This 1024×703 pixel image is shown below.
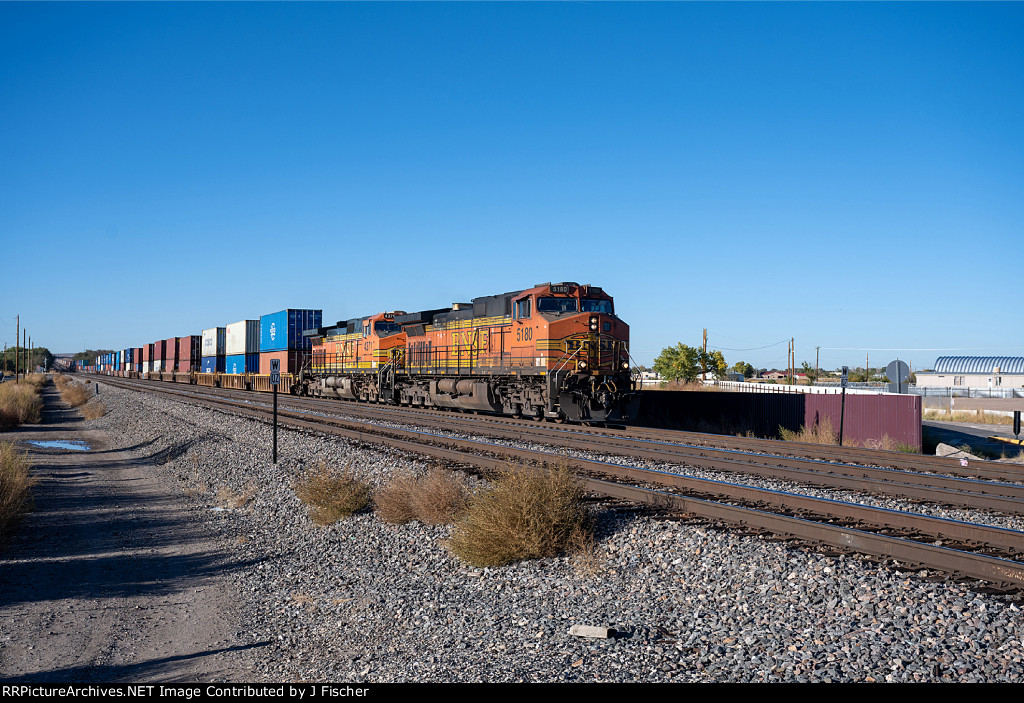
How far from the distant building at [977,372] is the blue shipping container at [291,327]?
6347 centimetres

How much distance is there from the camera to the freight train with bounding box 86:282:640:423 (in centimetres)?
1972

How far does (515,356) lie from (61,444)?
54.3 ft

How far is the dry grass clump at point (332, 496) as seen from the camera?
11094 mm

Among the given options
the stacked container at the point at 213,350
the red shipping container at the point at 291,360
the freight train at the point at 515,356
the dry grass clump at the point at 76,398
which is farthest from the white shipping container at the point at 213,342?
the freight train at the point at 515,356

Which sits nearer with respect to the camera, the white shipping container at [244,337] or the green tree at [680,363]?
the white shipping container at [244,337]

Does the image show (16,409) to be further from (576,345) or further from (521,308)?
(576,345)

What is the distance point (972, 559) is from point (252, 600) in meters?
7.64

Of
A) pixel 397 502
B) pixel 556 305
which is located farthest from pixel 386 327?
pixel 397 502

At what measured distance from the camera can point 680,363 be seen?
62.3m

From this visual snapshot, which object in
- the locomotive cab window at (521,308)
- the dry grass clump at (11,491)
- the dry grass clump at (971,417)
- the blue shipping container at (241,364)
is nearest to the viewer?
the dry grass clump at (11,491)

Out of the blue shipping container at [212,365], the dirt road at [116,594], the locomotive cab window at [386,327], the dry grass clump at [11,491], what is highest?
the locomotive cab window at [386,327]

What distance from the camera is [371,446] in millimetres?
16328

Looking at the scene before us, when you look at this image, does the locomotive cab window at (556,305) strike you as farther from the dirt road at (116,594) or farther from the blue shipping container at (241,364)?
the blue shipping container at (241,364)
